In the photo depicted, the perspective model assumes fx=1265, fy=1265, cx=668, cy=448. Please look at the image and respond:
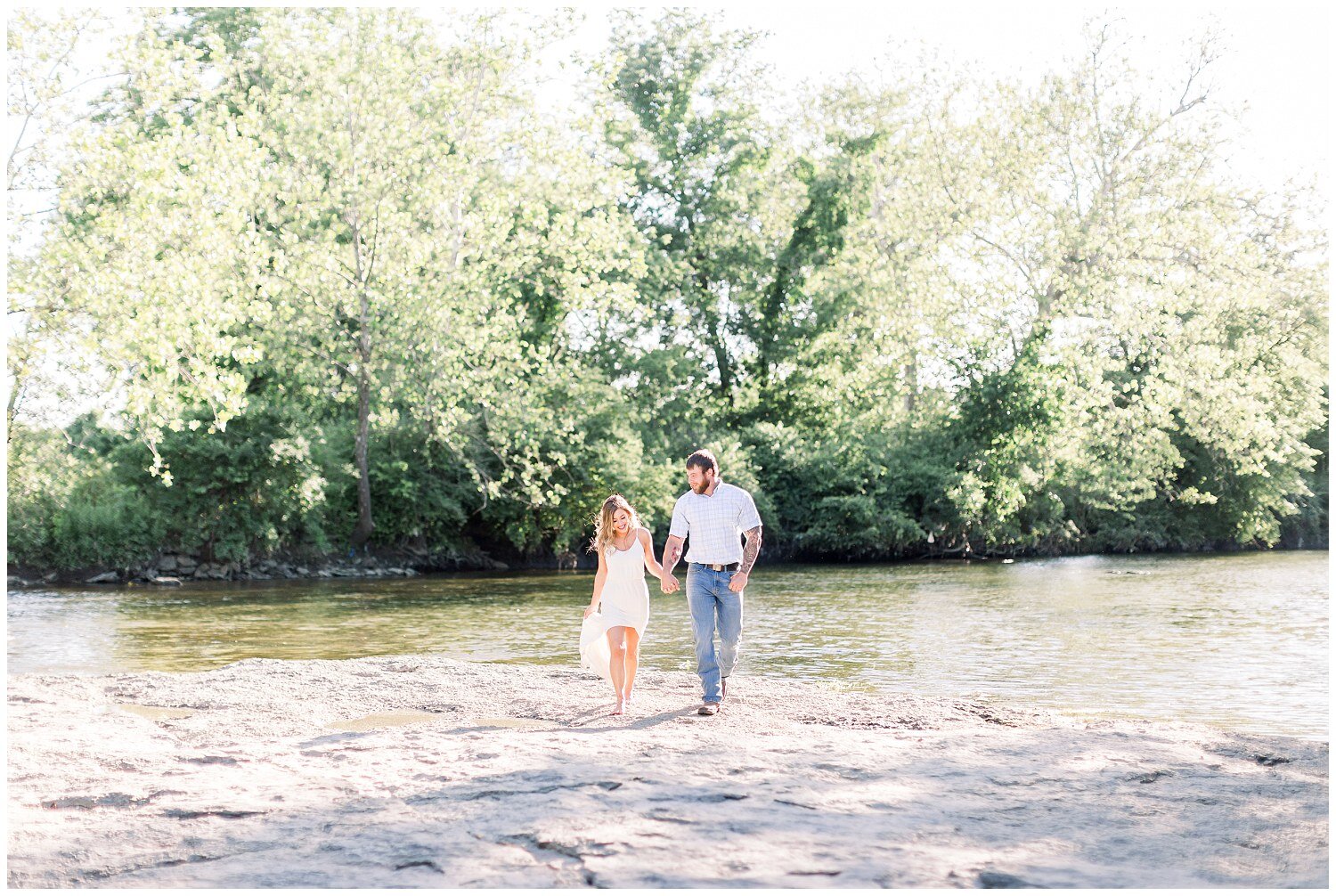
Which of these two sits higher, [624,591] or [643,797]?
[624,591]

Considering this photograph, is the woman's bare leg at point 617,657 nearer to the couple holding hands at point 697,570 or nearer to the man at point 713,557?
the couple holding hands at point 697,570

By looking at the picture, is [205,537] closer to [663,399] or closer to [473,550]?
[473,550]

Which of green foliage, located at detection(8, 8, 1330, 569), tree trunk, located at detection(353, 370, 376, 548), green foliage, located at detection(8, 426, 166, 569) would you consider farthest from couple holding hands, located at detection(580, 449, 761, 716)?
tree trunk, located at detection(353, 370, 376, 548)

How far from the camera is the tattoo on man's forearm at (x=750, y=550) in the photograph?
10.0m

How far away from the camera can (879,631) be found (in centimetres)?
1786

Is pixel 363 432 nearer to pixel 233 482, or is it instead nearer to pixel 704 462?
pixel 233 482

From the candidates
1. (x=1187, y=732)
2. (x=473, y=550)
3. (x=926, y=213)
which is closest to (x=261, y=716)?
(x=1187, y=732)

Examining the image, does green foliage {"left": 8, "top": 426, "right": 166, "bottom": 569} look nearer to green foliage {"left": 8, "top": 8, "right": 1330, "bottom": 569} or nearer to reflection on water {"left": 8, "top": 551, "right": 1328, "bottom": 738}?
green foliage {"left": 8, "top": 8, "right": 1330, "bottom": 569}

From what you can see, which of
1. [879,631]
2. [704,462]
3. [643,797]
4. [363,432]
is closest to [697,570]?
[704,462]

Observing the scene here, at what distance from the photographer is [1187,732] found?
9359 mm

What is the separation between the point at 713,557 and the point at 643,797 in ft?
12.5

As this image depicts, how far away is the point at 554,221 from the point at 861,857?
93.8ft

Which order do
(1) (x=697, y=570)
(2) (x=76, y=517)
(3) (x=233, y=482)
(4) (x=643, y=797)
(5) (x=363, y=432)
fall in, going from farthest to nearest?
(5) (x=363, y=432) < (3) (x=233, y=482) < (2) (x=76, y=517) < (1) (x=697, y=570) < (4) (x=643, y=797)

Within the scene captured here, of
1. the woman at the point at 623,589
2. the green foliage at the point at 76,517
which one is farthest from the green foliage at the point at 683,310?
the woman at the point at 623,589
